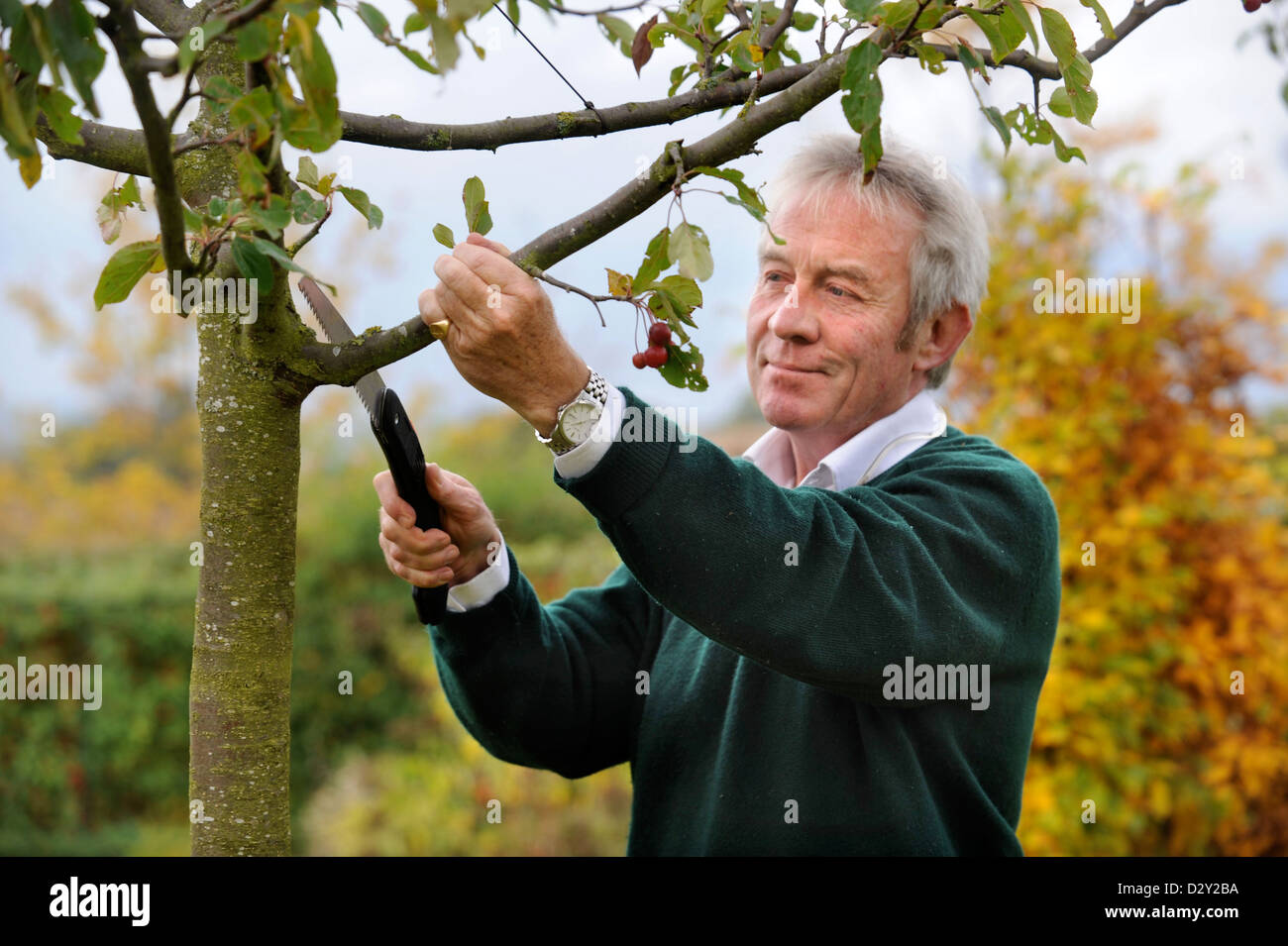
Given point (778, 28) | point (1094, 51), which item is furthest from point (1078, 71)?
point (778, 28)

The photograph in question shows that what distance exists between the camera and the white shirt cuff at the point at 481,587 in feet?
6.93

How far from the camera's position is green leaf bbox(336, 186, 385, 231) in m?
1.48

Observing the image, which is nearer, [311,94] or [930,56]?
[311,94]

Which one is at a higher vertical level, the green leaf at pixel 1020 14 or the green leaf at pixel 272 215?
the green leaf at pixel 1020 14

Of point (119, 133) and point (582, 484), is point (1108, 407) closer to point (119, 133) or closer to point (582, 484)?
point (582, 484)

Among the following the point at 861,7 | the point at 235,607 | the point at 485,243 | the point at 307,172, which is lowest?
the point at 235,607

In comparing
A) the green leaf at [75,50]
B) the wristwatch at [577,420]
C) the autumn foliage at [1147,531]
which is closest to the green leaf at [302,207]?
the green leaf at [75,50]

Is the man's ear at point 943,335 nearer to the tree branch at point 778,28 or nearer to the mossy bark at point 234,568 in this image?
the tree branch at point 778,28

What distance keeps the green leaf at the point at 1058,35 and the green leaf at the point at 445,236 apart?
82 centimetres

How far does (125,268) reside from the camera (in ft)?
4.44

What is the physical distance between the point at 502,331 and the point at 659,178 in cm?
29

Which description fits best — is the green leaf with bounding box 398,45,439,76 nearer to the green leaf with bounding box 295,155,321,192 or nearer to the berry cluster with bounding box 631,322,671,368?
the green leaf with bounding box 295,155,321,192

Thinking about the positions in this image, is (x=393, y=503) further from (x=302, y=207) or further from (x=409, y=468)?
(x=302, y=207)
